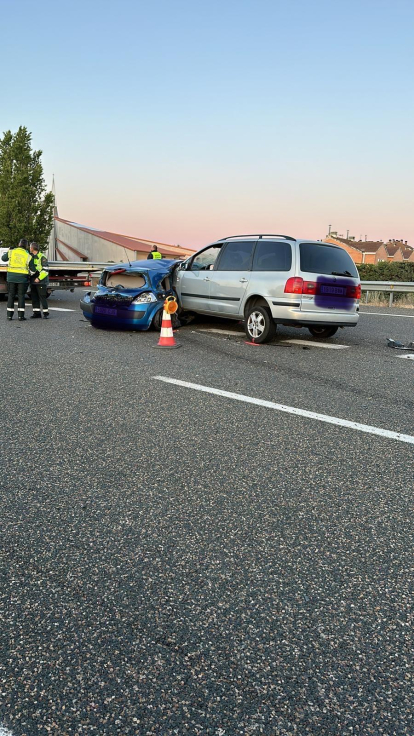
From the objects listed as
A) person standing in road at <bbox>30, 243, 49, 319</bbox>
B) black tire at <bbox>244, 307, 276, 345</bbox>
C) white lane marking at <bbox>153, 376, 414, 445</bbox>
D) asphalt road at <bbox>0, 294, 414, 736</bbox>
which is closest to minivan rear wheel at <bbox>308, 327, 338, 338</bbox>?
black tire at <bbox>244, 307, 276, 345</bbox>

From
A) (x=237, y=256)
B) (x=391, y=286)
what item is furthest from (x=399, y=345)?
(x=391, y=286)

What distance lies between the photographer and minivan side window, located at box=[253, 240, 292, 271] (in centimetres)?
956

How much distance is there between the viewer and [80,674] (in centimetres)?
206

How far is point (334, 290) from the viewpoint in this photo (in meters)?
9.52

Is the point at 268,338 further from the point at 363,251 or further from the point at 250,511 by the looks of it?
the point at 363,251

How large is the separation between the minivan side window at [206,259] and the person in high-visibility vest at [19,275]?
399cm

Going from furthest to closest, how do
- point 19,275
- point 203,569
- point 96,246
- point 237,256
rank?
1. point 96,246
2. point 19,275
3. point 237,256
4. point 203,569

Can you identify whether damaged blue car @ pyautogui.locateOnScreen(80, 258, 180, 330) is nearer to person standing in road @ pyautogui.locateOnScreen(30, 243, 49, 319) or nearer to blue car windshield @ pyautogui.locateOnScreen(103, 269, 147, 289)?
blue car windshield @ pyautogui.locateOnScreen(103, 269, 147, 289)

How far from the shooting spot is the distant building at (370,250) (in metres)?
86.9

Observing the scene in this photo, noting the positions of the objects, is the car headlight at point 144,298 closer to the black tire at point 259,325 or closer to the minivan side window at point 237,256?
the minivan side window at point 237,256

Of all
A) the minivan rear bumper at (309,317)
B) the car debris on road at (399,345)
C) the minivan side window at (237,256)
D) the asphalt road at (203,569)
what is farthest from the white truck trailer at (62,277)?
the asphalt road at (203,569)

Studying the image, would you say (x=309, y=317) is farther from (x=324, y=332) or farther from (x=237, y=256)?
(x=237, y=256)

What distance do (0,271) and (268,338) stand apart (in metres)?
Answer: 8.58

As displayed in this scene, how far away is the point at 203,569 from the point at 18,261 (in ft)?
37.7
